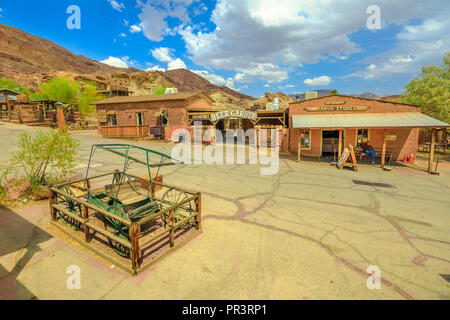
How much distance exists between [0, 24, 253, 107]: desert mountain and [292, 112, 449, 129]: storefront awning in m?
20.4

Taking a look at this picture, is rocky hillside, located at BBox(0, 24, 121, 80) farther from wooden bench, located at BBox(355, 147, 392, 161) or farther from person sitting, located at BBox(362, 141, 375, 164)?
person sitting, located at BBox(362, 141, 375, 164)

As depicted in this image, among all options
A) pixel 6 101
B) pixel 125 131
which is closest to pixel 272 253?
pixel 125 131

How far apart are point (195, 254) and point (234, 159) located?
11.1 meters

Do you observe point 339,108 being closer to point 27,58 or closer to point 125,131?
point 125,131

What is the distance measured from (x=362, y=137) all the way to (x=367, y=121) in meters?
2.39

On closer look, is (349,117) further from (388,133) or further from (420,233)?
(420,233)

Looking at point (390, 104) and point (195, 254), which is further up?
point (390, 104)

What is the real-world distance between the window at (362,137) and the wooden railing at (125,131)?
64.6 feet

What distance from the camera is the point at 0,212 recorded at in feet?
21.2

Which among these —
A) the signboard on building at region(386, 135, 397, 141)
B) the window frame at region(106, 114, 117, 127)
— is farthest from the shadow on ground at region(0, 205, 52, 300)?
the window frame at region(106, 114, 117, 127)

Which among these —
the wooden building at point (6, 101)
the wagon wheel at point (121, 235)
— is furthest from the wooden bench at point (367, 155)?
the wooden building at point (6, 101)

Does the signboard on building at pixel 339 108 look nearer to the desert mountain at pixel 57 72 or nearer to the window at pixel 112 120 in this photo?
the desert mountain at pixel 57 72

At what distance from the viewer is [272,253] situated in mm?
4953
